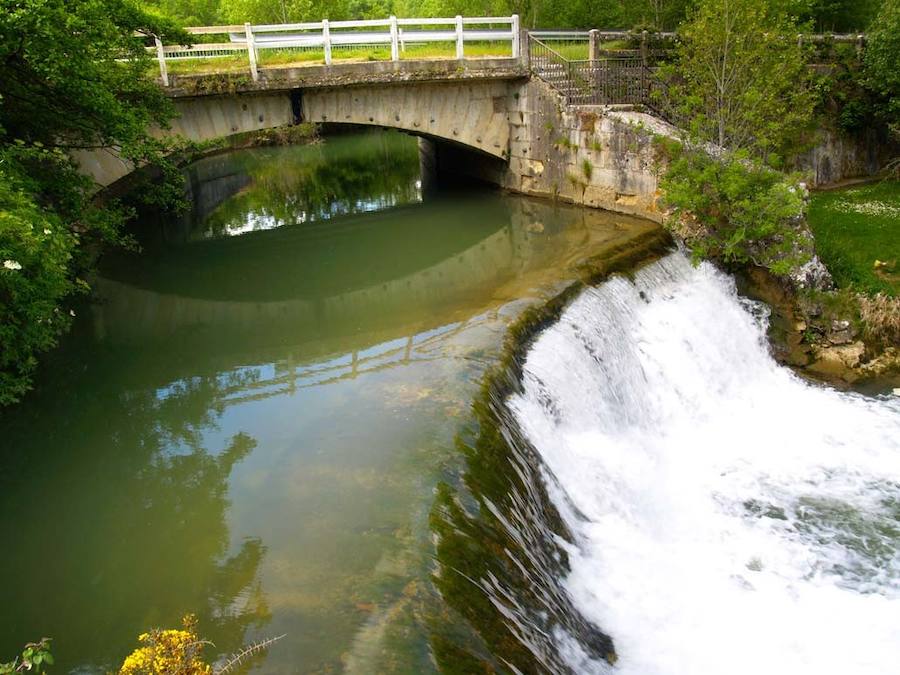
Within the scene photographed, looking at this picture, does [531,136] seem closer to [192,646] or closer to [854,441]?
[854,441]

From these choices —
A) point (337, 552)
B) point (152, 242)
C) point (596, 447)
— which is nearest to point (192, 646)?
point (337, 552)

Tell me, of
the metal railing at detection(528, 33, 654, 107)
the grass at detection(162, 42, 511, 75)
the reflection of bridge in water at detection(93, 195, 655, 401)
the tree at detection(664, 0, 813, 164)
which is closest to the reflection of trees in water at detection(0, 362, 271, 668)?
the reflection of bridge in water at detection(93, 195, 655, 401)

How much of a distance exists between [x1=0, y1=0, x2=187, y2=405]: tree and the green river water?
1.45 m

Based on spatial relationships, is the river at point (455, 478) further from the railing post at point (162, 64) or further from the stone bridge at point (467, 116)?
the railing post at point (162, 64)

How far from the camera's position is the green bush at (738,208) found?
14.3m

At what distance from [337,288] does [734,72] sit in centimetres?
953

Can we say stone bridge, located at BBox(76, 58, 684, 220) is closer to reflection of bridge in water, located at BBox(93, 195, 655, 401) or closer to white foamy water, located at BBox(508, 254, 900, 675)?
reflection of bridge in water, located at BBox(93, 195, 655, 401)

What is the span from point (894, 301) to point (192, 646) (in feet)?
48.5

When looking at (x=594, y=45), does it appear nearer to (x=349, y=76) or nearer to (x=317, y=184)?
(x=349, y=76)

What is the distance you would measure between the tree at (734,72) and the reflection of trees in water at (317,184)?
33.1 feet

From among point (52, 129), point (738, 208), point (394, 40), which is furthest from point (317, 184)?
point (738, 208)

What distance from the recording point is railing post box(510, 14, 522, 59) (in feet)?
66.0

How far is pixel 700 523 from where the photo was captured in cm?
984

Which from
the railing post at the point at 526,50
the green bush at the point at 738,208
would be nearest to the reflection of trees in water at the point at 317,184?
the railing post at the point at 526,50
